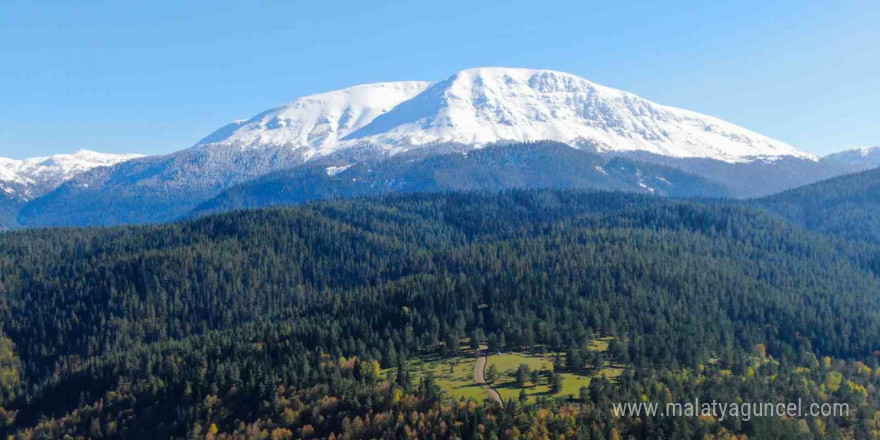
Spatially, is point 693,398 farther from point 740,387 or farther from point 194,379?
point 194,379

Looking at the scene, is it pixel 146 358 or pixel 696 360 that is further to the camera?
pixel 146 358

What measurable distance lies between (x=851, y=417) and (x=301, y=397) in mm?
110737

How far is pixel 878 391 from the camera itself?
6885 inches

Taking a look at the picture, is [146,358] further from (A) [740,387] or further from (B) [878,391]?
(B) [878,391]

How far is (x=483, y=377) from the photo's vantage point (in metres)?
157

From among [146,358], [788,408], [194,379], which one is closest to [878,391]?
[788,408]

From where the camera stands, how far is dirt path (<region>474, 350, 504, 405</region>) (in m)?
145

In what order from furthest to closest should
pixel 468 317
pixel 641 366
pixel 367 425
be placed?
pixel 468 317 → pixel 641 366 → pixel 367 425

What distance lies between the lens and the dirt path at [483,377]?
144688mm

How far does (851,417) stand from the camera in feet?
493

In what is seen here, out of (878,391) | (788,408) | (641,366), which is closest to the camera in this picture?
(788,408)

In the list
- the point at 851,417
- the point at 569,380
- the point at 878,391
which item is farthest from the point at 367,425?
the point at 878,391

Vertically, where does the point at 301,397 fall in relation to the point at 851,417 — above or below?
above

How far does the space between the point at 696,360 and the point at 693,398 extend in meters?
33.6
